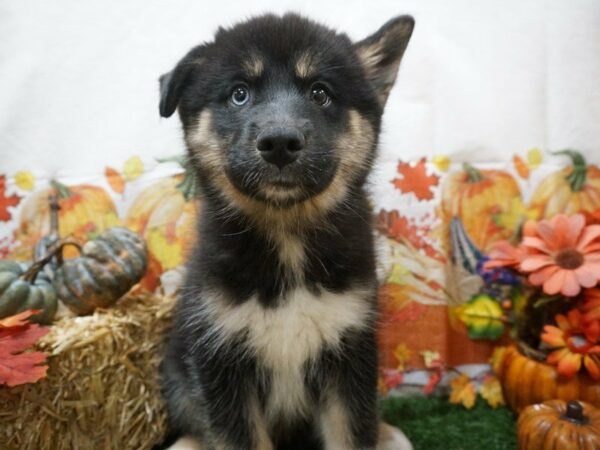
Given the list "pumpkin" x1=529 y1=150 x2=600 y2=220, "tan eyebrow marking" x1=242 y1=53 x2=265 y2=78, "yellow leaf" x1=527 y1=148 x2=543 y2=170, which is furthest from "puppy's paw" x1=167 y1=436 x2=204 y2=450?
"yellow leaf" x1=527 y1=148 x2=543 y2=170

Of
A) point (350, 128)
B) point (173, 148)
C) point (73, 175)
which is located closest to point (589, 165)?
point (350, 128)

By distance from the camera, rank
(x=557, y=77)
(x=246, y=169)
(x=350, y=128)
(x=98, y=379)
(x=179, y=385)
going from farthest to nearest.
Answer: (x=557, y=77) → (x=179, y=385) → (x=98, y=379) → (x=350, y=128) → (x=246, y=169)

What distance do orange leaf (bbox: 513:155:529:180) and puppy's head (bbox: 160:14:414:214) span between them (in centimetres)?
118

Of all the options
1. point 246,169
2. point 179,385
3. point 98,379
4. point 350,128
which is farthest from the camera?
point 179,385

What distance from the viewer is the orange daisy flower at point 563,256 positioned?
2.66 metres

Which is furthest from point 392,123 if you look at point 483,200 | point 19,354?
point 19,354

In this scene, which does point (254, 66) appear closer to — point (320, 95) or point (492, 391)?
point (320, 95)

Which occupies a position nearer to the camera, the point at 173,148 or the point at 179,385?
the point at 179,385

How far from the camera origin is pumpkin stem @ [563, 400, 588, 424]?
2.33m

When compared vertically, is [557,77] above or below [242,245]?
above

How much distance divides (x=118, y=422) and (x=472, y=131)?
2.33 meters

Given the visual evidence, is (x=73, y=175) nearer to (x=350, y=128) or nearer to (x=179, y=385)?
(x=179, y=385)

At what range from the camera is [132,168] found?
3254 mm

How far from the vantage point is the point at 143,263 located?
2.67m
